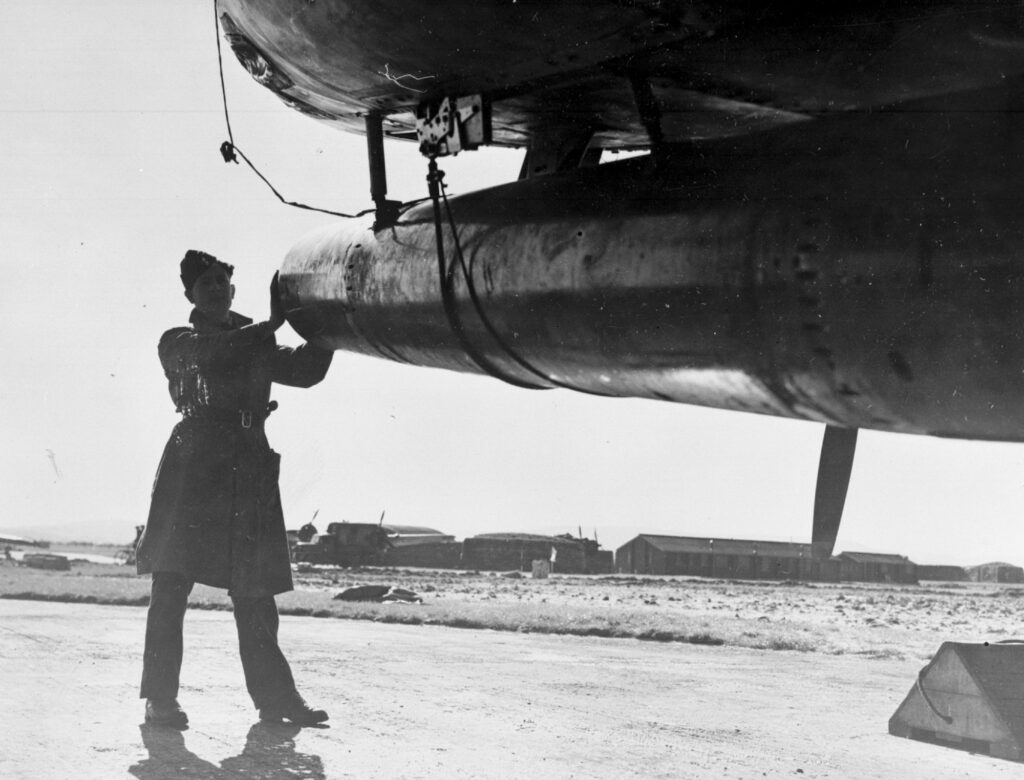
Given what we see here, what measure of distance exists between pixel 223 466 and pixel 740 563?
4044 cm

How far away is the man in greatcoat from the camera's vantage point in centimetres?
430

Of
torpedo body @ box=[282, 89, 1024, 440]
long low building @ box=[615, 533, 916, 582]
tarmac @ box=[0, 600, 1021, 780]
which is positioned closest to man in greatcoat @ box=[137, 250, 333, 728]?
tarmac @ box=[0, 600, 1021, 780]

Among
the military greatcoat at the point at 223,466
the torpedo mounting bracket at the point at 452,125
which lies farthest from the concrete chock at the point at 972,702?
the torpedo mounting bracket at the point at 452,125

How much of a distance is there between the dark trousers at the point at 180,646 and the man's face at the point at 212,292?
1.11m

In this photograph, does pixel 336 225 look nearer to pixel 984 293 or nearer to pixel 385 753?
pixel 385 753

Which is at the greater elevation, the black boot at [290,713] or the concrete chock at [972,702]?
the concrete chock at [972,702]

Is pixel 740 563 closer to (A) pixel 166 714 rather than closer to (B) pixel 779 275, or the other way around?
(A) pixel 166 714

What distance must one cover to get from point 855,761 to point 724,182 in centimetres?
233

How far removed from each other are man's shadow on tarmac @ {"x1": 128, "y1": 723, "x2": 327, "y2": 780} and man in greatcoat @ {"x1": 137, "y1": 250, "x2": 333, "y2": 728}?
0.27 metres

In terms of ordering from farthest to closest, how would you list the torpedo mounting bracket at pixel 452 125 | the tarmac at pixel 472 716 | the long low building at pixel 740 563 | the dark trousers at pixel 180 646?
the long low building at pixel 740 563
the dark trousers at pixel 180 646
the torpedo mounting bracket at pixel 452 125
the tarmac at pixel 472 716

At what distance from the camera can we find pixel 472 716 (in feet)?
15.2

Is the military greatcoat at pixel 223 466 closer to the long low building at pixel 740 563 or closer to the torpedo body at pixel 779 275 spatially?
the torpedo body at pixel 779 275

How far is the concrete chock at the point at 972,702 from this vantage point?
14.0 feet

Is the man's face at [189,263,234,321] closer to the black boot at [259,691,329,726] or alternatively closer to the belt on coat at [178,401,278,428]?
the belt on coat at [178,401,278,428]
